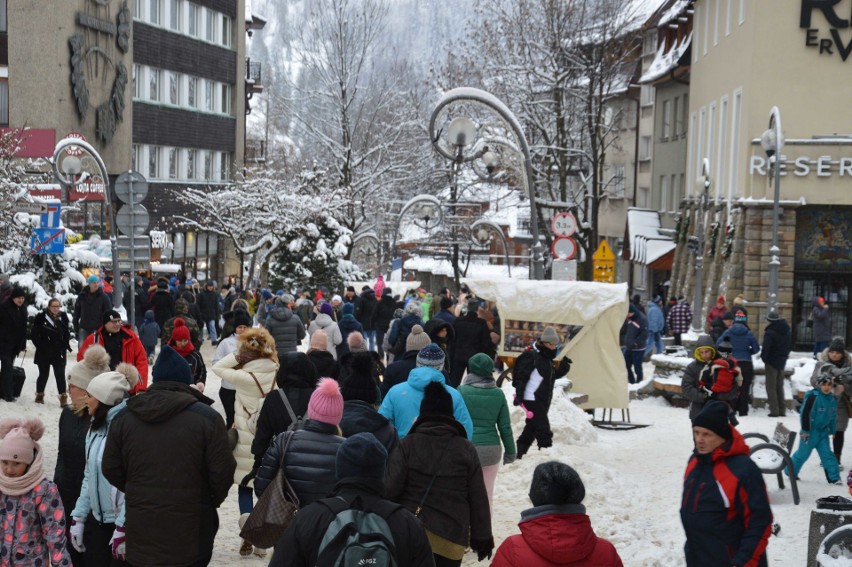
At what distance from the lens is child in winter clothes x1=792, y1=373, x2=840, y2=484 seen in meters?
13.3

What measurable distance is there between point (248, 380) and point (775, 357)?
11958mm

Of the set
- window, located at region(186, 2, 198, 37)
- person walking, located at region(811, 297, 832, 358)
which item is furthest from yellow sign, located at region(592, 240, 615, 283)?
window, located at region(186, 2, 198, 37)

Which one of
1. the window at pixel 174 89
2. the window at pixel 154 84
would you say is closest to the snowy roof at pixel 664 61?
the window at pixel 174 89

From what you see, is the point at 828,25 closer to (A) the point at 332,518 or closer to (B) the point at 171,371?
(B) the point at 171,371

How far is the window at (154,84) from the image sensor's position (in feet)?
177

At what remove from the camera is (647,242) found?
49.8 m

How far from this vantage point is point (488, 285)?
21953 millimetres

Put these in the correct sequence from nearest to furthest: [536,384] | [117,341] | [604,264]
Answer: [536,384] → [117,341] → [604,264]

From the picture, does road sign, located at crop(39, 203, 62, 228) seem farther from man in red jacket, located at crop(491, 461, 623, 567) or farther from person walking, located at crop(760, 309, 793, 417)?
man in red jacket, located at crop(491, 461, 623, 567)

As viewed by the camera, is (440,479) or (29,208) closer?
(440,479)

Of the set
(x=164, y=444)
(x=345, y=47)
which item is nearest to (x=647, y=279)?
(x=345, y=47)

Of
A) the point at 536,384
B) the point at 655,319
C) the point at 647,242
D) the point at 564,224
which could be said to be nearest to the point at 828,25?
the point at 655,319

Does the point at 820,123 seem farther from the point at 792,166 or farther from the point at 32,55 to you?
the point at 32,55

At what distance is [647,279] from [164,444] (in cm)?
4915
